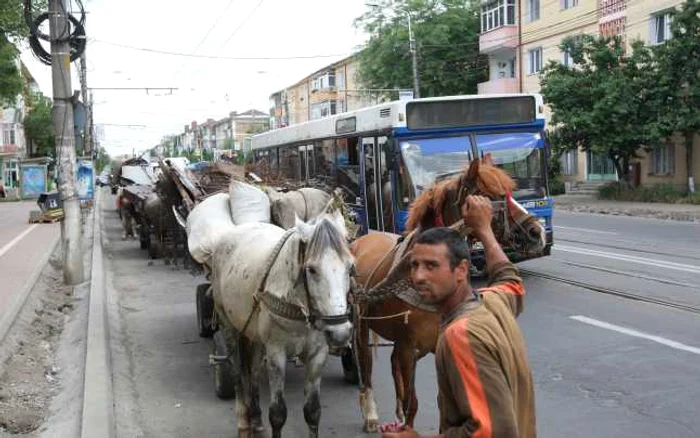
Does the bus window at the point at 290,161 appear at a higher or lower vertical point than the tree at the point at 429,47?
lower

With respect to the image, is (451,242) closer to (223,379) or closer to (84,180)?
(223,379)

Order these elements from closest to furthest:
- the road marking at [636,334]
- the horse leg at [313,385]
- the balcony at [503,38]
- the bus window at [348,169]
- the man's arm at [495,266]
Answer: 1. the man's arm at [495,266]
2. the horse leg at [313,385]
3. the road marking at [636,334]
4. the bus window at [348,169]
5. the balcony at [503,38]

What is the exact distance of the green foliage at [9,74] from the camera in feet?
92.3

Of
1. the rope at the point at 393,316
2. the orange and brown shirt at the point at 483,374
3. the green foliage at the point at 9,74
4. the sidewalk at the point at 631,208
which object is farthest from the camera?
the green foliage at the point at 9,74

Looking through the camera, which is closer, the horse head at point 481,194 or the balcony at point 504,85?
the horse head at point 481,194

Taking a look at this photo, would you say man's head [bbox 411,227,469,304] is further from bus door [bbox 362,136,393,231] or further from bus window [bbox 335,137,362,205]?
bus window [bbox 335,137,362,205]

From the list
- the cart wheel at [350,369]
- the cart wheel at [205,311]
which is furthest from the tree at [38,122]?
the cart wheel at [350,369]

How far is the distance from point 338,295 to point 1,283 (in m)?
9.91

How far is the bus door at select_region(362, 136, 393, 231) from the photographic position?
11.5 meters

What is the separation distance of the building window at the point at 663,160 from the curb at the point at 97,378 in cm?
2556

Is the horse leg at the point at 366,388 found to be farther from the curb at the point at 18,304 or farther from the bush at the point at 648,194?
the bush at the point at 648,194

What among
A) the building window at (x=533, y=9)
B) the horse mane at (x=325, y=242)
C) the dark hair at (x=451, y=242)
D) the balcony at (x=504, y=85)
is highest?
the building window at (x=533, y=9)

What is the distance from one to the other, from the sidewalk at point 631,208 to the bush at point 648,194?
1.38 feet

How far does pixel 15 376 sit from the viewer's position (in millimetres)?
7340
